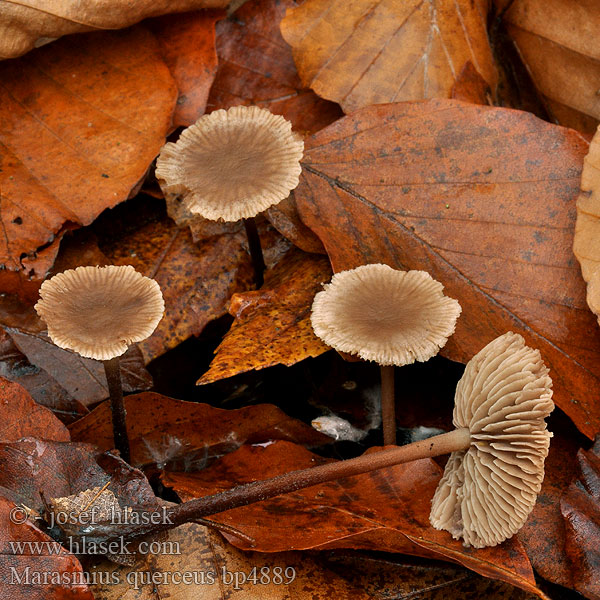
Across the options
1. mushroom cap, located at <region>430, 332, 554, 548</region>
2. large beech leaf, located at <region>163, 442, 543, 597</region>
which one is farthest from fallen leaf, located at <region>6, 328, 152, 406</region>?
mushroom cap, located at <region>430, 332, 554, 548</region>

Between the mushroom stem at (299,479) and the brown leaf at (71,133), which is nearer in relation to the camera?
the mushroom stem at (299,479)

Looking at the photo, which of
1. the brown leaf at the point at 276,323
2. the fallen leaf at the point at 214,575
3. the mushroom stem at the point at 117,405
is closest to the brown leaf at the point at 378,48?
the brown leaf at the point at 276,323

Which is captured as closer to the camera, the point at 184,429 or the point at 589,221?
the point at 589,221

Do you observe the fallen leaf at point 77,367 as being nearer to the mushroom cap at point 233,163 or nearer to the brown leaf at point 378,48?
the mushroom cap at point 233,163

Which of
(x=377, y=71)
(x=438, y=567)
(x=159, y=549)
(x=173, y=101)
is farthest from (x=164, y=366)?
(x=377, y=71)

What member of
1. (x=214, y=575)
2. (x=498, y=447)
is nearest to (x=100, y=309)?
(x=214, y=575)

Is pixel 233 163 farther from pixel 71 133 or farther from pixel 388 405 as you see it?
pixel 388 405
